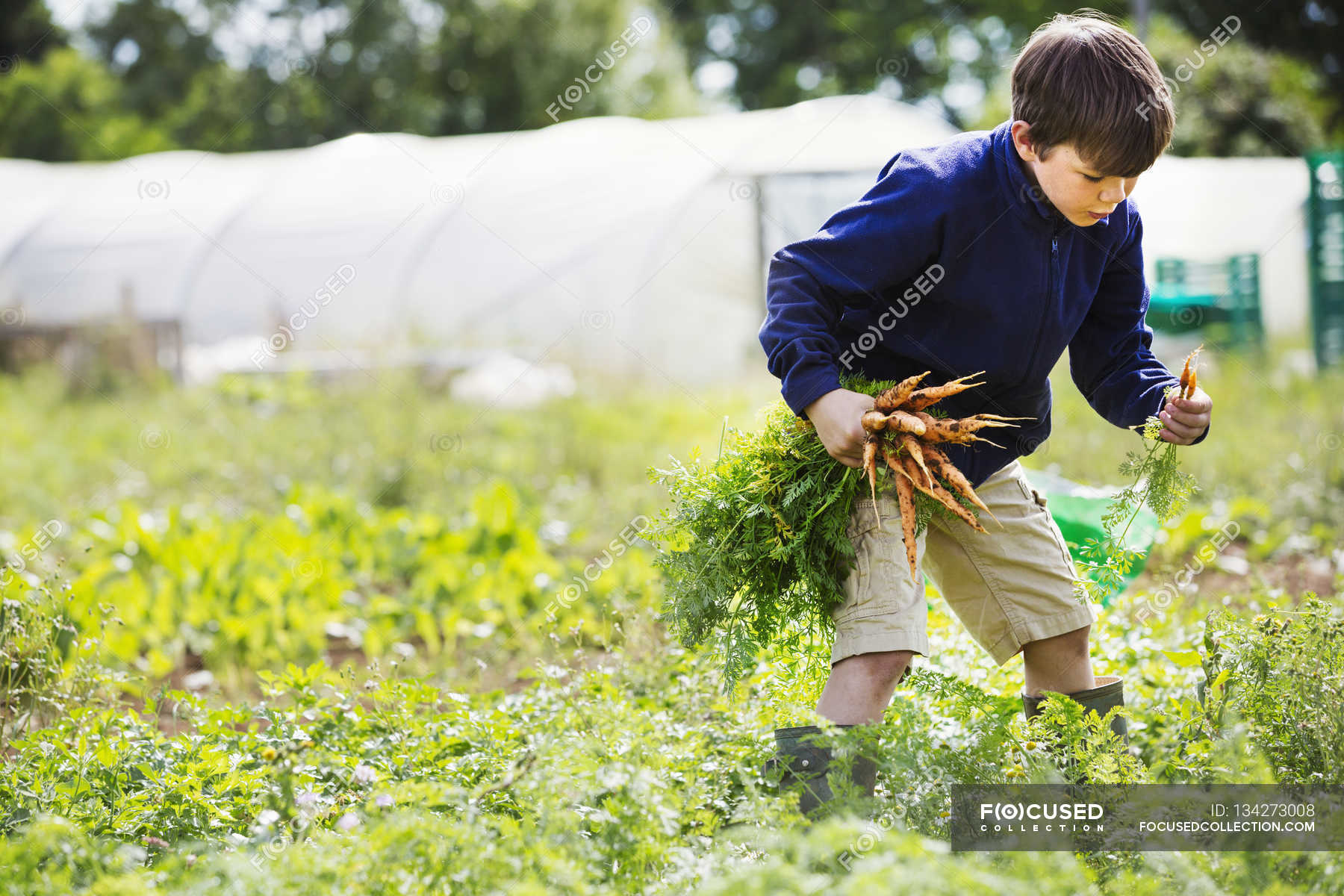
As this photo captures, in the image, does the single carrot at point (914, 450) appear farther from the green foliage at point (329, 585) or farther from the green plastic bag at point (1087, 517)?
the green foliage at point (329, 585)

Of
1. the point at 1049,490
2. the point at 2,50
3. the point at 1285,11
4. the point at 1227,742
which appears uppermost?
the point at 2,50

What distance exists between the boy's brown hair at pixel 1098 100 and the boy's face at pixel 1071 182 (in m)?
0.01

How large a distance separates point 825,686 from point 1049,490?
5.59 ft

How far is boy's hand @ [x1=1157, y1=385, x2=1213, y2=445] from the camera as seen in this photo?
7.29 ft

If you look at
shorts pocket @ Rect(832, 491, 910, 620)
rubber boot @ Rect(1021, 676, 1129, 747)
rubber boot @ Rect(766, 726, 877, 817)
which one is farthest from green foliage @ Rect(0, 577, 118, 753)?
rubber boot @ Rect(1021, 676, 1129, 747)

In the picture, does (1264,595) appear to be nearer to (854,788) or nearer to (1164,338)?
(854,788)

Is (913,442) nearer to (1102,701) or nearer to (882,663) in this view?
(882,663)

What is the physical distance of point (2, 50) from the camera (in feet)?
87.4

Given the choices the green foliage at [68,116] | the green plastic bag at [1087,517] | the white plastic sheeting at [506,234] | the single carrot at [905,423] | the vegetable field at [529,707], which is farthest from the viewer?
the green foliage at [68,116]

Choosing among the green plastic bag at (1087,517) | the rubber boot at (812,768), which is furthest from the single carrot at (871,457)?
the green plastic bag at (1087,517)

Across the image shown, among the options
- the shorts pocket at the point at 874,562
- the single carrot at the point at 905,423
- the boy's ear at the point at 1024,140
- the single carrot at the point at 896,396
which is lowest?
the shorts pocket at the point at 874,562

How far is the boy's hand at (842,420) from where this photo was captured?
2.01 meters

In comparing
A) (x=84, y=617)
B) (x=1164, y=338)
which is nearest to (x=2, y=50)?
(x=1164, y=338)

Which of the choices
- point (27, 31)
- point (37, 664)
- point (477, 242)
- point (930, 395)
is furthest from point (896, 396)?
point (27, 31)
